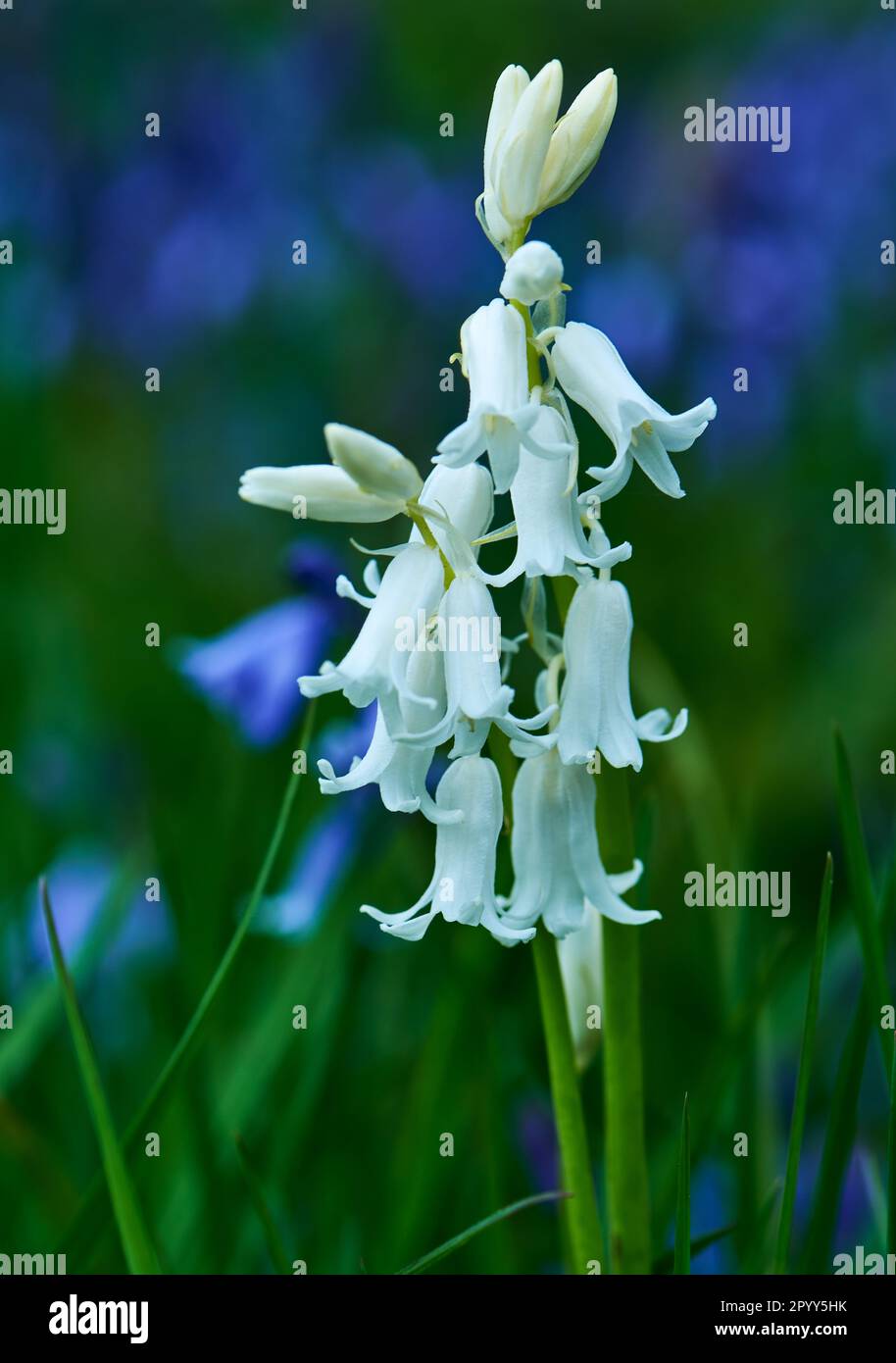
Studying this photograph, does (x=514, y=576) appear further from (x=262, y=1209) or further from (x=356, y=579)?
(x=356, y=579)

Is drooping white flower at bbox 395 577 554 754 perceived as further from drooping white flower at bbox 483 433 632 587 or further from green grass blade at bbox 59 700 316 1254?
green grass blade at bbox 59 700 316 1254

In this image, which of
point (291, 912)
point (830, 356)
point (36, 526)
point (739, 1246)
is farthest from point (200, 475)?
point (739, 1246)

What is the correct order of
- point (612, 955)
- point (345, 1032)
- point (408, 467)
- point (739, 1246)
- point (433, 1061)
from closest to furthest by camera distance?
point (408, 467) < point (612, 955) < point (739, 1246) < point (433, 1061) < point (345, 1032)

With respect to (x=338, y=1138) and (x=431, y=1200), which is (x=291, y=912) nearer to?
(x=338, y=1138)

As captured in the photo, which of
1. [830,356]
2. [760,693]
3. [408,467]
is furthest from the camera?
[830,356]

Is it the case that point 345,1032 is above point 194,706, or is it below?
below

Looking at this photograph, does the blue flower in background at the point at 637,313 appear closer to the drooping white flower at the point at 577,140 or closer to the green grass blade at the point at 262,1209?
the drooping white flower at the point at 577,140

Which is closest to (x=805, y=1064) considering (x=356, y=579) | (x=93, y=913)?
(x=93, y=913)

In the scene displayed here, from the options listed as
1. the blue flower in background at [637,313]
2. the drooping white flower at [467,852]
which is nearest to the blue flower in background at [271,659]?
the drooping white flower at [467,852]
